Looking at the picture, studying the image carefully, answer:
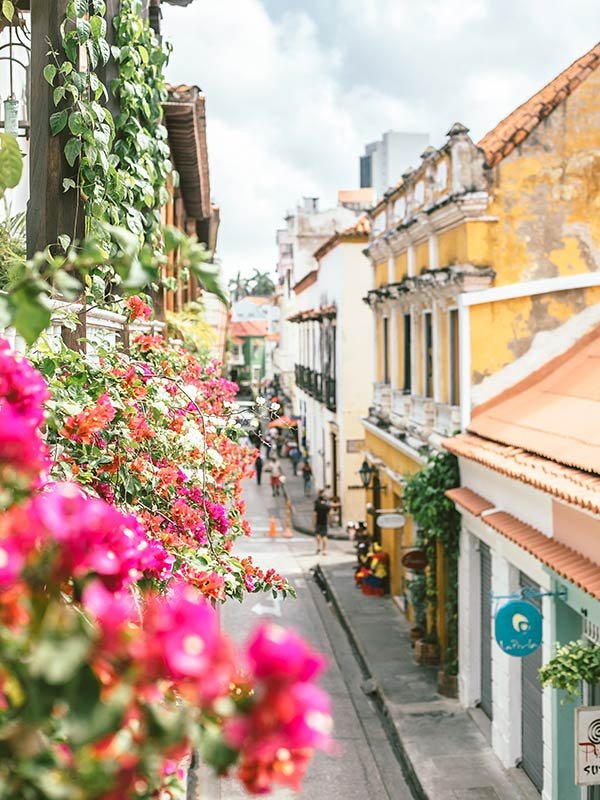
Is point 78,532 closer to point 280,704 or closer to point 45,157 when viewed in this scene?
point 280,704

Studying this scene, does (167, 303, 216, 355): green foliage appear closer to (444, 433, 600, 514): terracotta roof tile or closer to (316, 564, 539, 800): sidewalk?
(444, 433, 600, 514): terracotta roof tile

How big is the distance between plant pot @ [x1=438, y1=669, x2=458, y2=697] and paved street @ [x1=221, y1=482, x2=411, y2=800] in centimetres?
107

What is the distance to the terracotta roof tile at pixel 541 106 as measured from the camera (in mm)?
13570

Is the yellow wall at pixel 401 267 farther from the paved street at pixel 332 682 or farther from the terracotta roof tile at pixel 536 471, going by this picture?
the paved street at pixel 332 682

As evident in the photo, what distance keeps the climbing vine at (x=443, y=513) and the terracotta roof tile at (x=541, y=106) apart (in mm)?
4290

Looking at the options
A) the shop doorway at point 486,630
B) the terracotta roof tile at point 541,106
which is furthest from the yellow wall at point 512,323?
the shop doorway at point 486,630

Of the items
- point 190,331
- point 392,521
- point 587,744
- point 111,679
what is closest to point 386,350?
point 392,521

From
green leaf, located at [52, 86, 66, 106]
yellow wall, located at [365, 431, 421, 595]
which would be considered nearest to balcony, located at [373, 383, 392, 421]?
yellow wall, located at [365, 431, 421, 595]

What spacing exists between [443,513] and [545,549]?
4491 millimetres

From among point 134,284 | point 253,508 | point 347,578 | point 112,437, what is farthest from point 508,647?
point 253,508

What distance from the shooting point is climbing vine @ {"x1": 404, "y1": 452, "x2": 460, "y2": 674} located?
13.8 meters

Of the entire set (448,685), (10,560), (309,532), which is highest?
(10,560)

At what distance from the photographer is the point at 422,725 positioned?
42.4 feet

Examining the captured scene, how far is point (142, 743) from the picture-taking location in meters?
1.54
